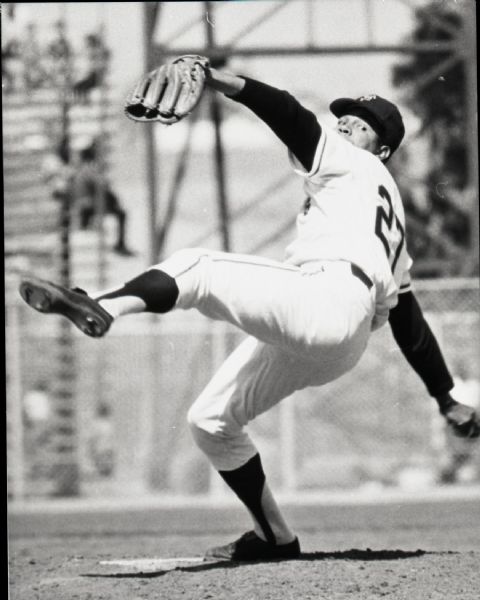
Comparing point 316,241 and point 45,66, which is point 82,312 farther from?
point 45,66

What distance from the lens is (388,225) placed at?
13.9ft

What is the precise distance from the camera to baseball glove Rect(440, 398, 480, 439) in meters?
4.70

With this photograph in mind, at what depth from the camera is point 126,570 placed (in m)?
4.86

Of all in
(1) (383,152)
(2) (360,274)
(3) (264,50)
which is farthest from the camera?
(3) (264,50)

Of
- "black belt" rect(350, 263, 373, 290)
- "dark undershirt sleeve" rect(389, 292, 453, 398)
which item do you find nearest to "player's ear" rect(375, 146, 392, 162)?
"dark undershirt sleeve" rect(389, 292, 453, 398)

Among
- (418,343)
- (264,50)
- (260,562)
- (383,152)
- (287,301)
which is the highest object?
(264,50)

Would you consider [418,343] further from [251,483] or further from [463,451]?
[463,451]

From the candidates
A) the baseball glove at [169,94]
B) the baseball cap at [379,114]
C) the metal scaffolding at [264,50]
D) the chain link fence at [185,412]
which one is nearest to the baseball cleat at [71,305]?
the baseball glove at [169,94]

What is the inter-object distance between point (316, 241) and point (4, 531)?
1.50m

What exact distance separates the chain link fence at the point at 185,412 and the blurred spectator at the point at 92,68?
8.48ft

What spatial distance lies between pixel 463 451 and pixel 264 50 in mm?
3623

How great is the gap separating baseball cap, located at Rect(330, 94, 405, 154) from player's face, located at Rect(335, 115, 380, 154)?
0.02 meters

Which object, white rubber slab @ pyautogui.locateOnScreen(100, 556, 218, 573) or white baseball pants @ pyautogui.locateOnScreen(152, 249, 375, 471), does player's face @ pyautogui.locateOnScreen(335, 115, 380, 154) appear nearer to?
white baseball pants @ pyautogui.locateOnScreen(152, 249, 375, 471)

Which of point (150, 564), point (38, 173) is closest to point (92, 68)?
point (38, 173)
